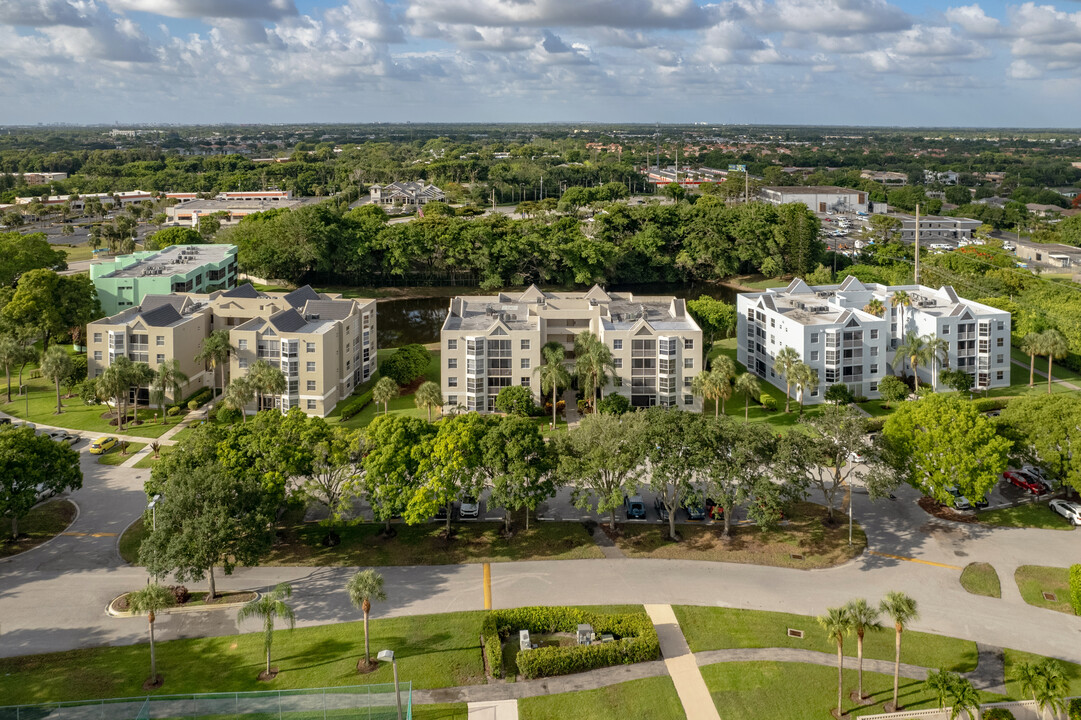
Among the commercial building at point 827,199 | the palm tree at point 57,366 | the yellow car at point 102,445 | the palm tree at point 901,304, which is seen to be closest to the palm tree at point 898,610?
the palm tree at point 901,304

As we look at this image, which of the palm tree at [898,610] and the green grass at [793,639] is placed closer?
the palm tree at [898,610]

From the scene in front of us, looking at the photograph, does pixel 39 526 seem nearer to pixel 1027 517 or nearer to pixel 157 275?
pixel 157 275

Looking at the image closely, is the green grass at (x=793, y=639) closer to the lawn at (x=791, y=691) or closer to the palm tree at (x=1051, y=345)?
the lawn at (x=791, y=691)

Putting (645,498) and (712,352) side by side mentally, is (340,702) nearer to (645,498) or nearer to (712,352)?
(645,498)

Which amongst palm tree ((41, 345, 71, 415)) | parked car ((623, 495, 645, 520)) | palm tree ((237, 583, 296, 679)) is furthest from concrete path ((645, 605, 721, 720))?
palm tree ((41, 345, 71, 415))

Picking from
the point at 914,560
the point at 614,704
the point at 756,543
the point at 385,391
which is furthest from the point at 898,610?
the point at 385,391

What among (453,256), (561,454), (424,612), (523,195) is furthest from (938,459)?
(523,195)

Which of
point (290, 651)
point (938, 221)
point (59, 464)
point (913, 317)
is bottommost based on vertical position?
point (290, 651)
